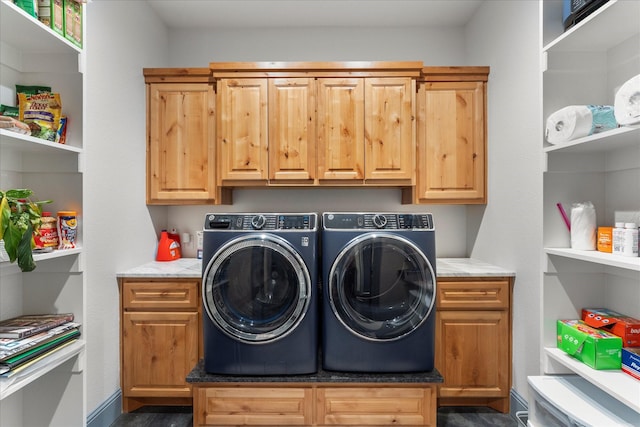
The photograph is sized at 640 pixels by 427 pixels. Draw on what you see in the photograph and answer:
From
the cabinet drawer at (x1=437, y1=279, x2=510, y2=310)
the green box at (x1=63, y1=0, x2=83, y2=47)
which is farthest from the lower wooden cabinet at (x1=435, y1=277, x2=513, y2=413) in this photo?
the green box at (x1=63, y1=0, x2=83, y2=47)

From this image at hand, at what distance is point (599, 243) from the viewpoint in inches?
57.9

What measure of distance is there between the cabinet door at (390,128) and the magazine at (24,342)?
6.50 feet

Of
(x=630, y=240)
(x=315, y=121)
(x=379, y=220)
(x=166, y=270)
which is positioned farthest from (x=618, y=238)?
(x=166, y=270)

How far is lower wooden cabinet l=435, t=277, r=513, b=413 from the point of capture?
212 centimetres

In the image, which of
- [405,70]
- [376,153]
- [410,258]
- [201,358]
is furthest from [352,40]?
[201,358]

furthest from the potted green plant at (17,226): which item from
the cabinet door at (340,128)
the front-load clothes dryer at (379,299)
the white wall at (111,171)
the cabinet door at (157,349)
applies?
the cabinet door at (340,128)

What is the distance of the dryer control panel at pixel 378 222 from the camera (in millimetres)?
1898

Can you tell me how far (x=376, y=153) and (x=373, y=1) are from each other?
1147mm

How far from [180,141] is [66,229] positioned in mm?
1099

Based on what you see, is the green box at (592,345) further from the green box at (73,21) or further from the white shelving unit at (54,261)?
the green box at (73,21)

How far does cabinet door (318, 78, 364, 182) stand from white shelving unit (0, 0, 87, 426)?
4.66 ft

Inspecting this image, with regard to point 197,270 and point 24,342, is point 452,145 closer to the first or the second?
point 197,270

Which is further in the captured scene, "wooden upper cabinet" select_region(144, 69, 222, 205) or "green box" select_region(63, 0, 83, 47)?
"wooden upper cabinet" select_region(144, 69, 222, 205)

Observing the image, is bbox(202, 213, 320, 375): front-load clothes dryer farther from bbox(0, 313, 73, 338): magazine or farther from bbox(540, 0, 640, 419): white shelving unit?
bbox(540, 0, 640, 419): white shelving unit
